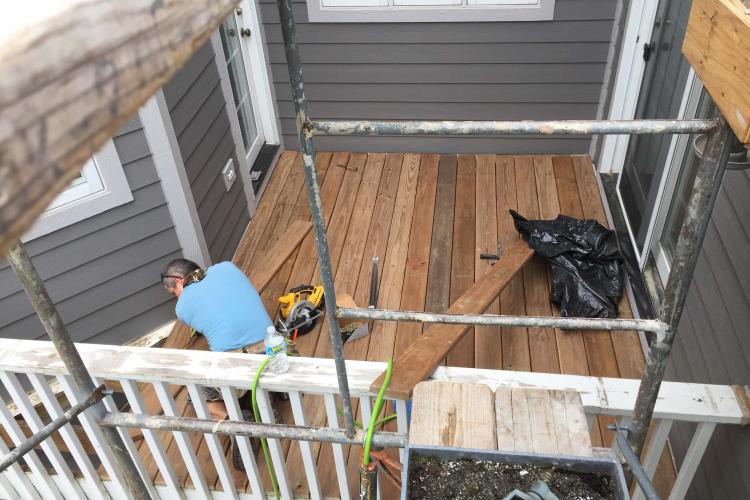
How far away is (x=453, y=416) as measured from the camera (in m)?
1.20

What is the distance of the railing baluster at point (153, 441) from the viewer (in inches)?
71.2

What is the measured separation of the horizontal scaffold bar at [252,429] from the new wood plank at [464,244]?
1532 millimetres

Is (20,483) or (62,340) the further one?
(20,483)

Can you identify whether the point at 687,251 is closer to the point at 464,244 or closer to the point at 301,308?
the point at 301,308

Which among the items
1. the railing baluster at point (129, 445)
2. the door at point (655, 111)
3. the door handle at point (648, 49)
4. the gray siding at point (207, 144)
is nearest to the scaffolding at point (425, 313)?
the railing baluster at point (129, 445)

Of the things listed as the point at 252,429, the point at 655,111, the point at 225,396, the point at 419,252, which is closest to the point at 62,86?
the point at 252,429

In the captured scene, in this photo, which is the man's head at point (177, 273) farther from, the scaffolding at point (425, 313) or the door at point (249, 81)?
the scaffolding at point (425, 313)

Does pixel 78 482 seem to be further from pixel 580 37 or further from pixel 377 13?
pixel 580 37

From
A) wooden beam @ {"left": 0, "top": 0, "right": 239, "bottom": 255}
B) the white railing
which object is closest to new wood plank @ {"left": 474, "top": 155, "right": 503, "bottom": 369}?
the white railing

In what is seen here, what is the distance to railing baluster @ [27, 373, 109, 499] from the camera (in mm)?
1880

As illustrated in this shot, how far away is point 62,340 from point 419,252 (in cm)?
256

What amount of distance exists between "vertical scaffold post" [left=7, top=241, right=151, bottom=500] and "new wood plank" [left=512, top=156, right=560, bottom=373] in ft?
6.25

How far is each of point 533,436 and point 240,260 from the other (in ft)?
9.99

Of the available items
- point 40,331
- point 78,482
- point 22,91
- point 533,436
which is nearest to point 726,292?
point 533,436
